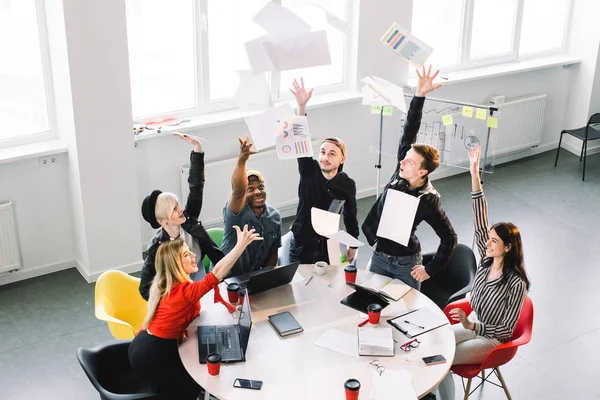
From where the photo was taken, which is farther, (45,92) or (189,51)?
(189,51)

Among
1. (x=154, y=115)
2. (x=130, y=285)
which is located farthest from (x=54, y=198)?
(x=130, y=285)

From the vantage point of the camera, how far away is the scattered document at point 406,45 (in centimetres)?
483

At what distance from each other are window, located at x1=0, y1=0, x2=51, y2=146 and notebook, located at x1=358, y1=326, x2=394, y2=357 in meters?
3.28

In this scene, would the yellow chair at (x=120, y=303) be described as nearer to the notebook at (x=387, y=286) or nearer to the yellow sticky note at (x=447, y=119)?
the notebook at (x=387, y=286)

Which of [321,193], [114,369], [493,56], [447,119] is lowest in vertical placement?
[114,369]

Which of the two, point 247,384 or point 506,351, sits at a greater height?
point 247,384

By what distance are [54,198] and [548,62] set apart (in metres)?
5.63

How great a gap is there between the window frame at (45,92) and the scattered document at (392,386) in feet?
11.5

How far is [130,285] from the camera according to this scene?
4.49m

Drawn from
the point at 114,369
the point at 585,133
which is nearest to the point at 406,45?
the point at 114,369

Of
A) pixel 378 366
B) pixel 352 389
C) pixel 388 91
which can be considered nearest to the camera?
pixel 352 389

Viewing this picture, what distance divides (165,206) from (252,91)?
1.00 meters

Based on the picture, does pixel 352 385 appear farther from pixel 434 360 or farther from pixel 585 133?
pixel 585 133

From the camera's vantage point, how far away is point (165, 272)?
148 inches
